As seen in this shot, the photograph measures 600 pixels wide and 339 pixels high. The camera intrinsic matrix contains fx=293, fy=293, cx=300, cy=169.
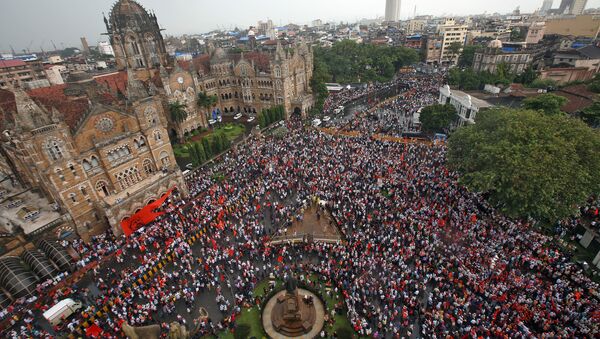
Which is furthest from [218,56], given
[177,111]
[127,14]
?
[177,111]

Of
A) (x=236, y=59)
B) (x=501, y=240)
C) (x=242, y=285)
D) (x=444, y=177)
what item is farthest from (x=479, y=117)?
(x=236, y=59)

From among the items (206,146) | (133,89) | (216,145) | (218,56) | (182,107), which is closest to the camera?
(133,89)

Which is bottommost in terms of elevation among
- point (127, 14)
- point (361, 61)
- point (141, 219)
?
point (141, 219)

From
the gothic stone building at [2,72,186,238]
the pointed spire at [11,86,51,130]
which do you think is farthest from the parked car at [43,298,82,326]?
the pointed spire at [11,86,51,130]

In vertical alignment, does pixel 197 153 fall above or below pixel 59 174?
below

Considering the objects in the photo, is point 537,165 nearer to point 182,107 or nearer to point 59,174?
point 59,174

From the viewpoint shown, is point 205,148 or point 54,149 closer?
point 54,149

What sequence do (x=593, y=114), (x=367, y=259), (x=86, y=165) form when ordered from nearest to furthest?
(x=367, y=259) → (x=86, y=165) → (x=593, y=114)

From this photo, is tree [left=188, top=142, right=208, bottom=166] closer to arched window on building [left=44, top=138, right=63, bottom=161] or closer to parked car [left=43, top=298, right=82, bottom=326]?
arched window on building [left=44, top=138, right=63, bottom=161]
